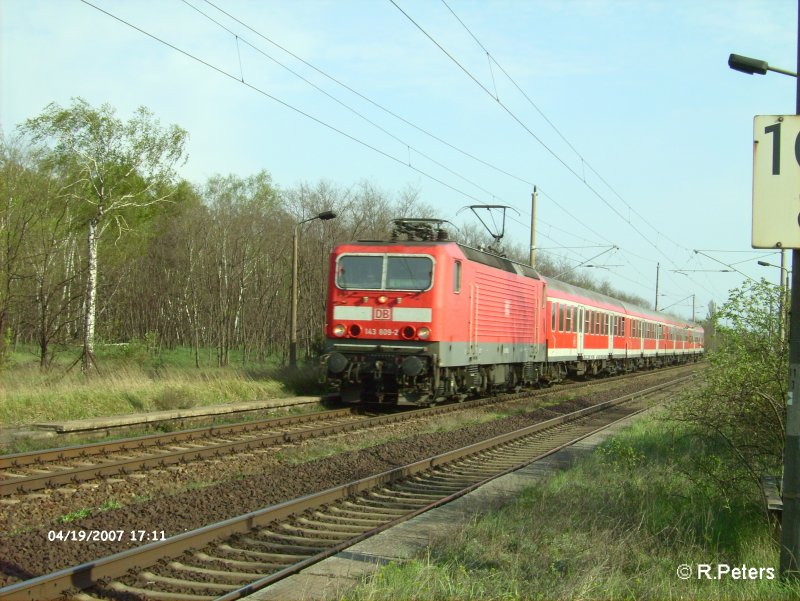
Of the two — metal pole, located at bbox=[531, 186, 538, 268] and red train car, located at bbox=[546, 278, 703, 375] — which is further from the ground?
metal pole, located at bbox=[531, 186, 538, 268]

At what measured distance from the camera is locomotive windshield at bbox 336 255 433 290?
16.8m

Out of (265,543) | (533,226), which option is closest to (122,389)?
(265,543)

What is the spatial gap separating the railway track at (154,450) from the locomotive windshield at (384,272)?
8.91 feet

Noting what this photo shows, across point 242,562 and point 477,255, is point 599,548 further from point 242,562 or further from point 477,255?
point 477,255

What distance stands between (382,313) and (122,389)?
17.8 ft

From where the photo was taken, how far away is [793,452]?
5211 millimetres

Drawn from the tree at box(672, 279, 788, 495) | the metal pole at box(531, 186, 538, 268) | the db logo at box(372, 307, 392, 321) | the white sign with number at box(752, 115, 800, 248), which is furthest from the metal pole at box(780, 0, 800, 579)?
the metal pole at box(531, 186, 538, 268)

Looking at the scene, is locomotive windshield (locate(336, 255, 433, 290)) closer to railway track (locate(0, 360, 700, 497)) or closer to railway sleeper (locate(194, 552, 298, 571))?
railway track (locate(0, 360, 700, 497))

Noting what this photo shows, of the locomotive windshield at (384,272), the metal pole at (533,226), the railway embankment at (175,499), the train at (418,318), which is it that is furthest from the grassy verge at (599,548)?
the metal pole at (533,226)

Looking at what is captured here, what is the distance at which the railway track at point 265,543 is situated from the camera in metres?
5.41

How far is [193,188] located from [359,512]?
52.9m

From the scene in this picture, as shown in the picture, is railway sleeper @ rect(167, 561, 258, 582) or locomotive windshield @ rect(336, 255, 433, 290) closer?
railway sleeper @ rect(167, 561, 258, 582)

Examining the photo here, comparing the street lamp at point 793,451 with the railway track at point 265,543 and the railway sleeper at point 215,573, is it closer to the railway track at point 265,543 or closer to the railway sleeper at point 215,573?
the railway track at point 265,543

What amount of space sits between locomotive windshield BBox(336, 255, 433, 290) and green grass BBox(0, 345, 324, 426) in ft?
12.7
